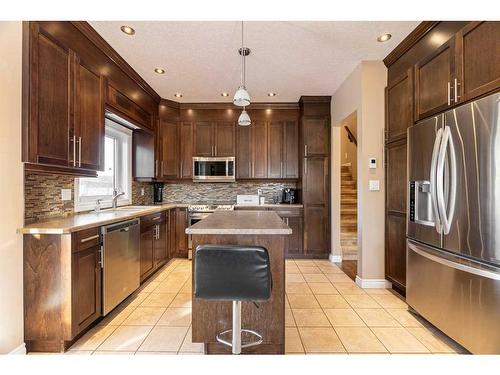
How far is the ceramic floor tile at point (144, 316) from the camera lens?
232cm

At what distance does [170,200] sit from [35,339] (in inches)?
125

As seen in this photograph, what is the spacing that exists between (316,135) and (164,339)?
3.53 m

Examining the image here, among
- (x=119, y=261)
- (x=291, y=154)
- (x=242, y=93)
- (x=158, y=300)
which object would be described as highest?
(x=242, y=93)

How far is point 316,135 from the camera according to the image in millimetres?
4348

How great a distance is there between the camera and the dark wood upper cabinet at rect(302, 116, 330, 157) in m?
4.34

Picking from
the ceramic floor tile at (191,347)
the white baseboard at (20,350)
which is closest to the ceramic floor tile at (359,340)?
the ceramic floor tile at (191,347)

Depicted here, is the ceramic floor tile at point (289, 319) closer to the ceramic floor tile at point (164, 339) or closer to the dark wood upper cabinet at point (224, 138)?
the ceramic floor tile at point (164, 339)

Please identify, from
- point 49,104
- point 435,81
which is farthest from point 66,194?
point 435,81

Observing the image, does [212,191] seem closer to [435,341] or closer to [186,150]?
[186,150]

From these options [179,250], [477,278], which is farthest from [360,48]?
[179,250]

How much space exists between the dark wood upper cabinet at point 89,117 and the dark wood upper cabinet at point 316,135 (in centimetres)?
294

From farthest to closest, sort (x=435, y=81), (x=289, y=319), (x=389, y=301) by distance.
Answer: (x=389, y=301) → (x=289, y=319) → (x=435, y=81)

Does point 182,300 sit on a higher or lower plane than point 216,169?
lower
